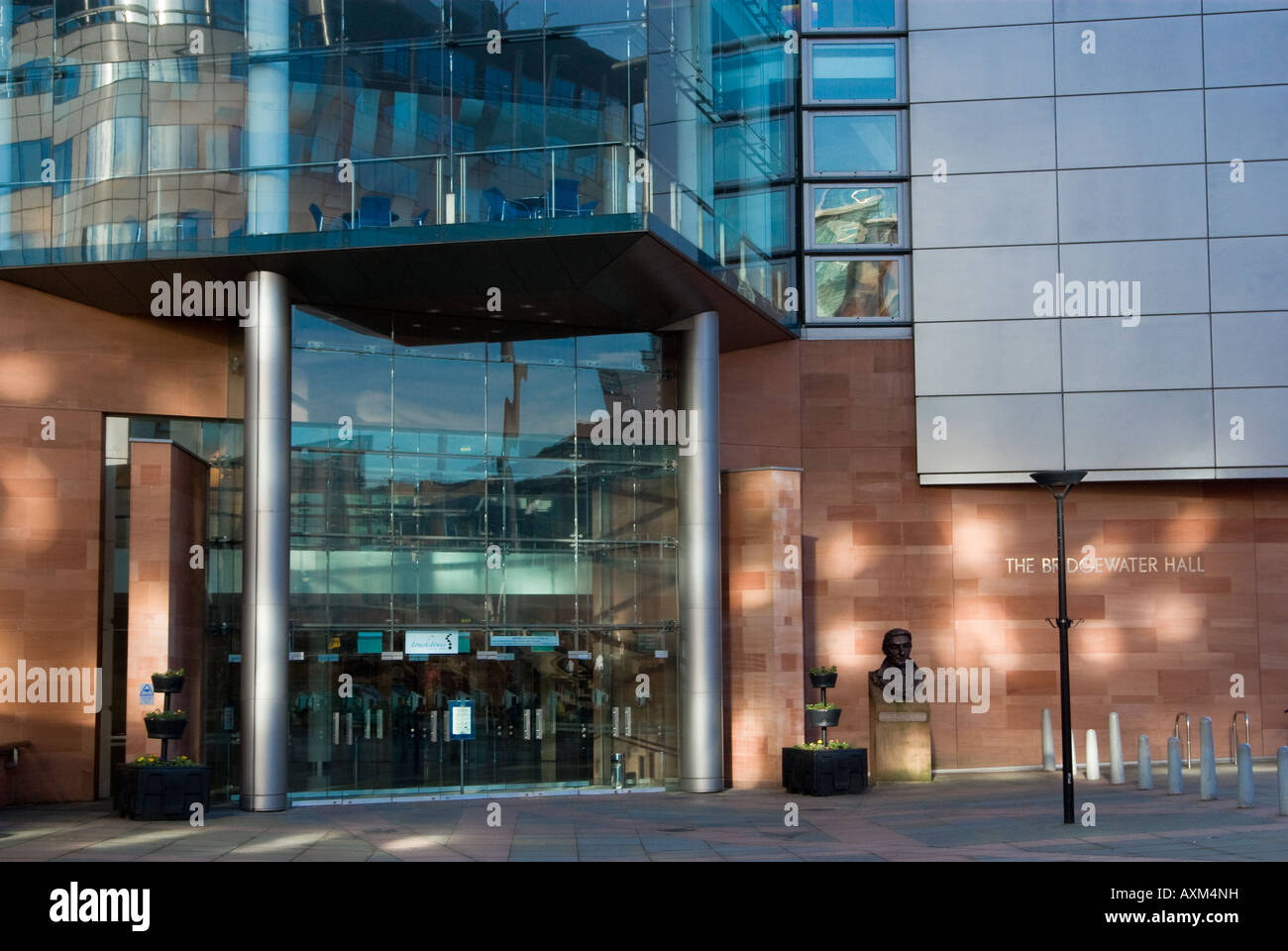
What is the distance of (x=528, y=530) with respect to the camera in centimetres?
2606

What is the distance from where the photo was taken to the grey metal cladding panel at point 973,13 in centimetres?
2920

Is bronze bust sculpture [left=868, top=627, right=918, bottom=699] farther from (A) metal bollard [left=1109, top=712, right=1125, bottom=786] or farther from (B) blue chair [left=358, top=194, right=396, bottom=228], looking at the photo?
(B) blue chair [left=358, top=194, right=396, bottom=228]

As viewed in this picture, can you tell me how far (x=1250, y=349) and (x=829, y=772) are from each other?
1237 centimetres

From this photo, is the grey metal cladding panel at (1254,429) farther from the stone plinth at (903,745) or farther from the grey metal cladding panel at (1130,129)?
the stone plinth at (903,745)

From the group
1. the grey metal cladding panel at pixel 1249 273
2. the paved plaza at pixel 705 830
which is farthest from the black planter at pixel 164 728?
the grey metal cladding panel at pixel 1249 273

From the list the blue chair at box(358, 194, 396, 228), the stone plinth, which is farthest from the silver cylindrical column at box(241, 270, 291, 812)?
the stone plinth

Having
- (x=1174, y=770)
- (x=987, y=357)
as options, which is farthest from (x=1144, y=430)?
(x=1174, y=770)

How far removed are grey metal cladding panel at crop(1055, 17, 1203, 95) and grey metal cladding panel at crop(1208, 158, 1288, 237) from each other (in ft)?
6.65

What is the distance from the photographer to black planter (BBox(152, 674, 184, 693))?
21.3 m

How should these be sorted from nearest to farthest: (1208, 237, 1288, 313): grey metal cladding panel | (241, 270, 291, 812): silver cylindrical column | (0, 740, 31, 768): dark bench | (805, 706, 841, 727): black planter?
1. (241, 270, 291, 812): silver cylindrical column
2. (0, 740, 31, 768): dark bench
3. (805, 706, 841, 727): black planter
4. (1208, 237, 1288, 313): grey metal cladding panel

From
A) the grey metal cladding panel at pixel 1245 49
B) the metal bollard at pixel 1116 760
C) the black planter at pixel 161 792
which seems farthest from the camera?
the grey metal cladding panel at pixel 1245 49

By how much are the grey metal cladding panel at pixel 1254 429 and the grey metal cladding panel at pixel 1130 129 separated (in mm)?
4990

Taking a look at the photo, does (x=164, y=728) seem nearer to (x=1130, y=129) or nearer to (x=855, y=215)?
(x=855, y=215)
